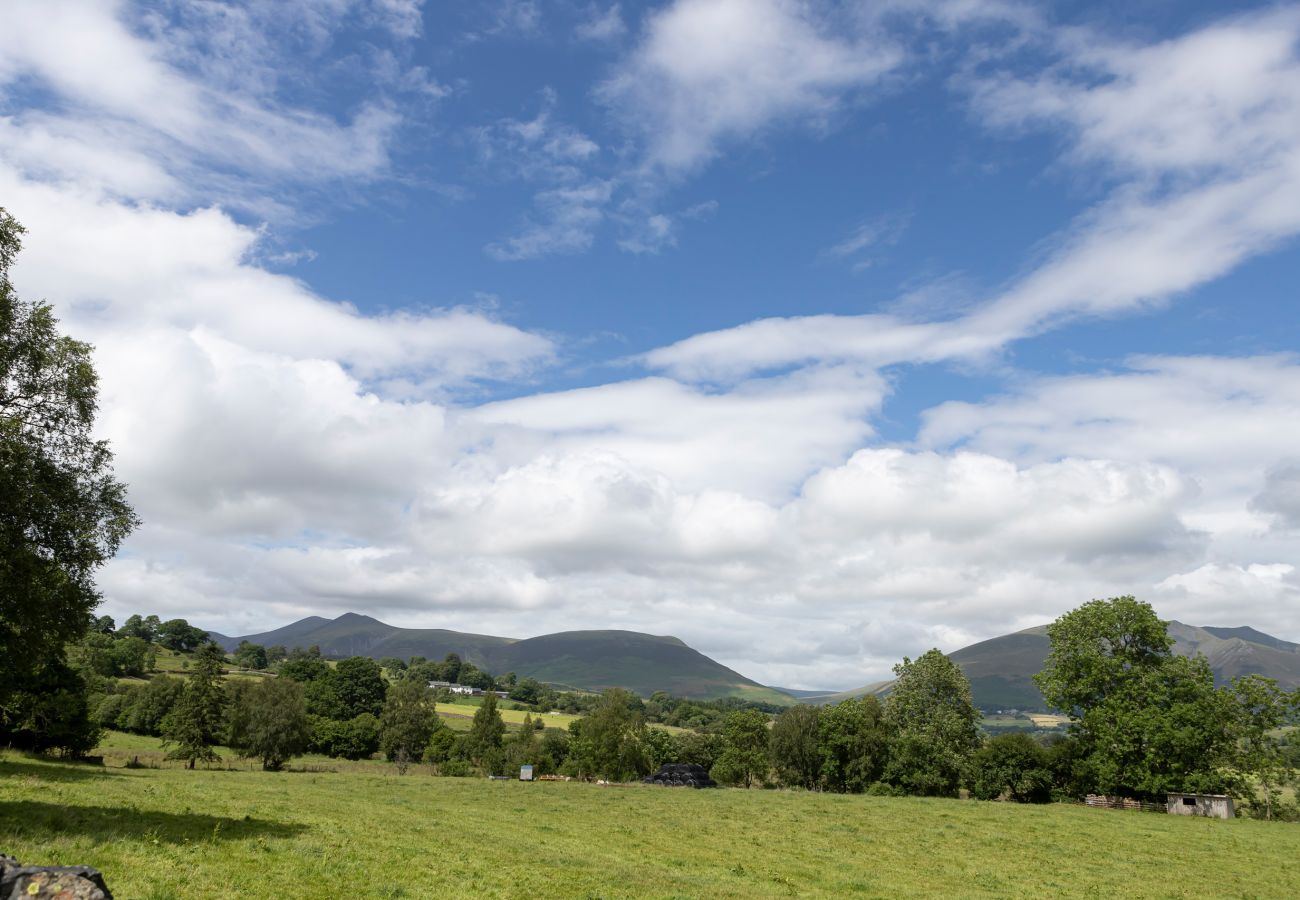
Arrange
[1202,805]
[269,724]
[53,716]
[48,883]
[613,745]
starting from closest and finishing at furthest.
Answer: [48,883], [53,716], [1202,805], [269,724], [613,745]

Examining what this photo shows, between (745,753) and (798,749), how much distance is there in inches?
484

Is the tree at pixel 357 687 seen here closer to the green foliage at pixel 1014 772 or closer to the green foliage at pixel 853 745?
the green foliage at pixel 853 745

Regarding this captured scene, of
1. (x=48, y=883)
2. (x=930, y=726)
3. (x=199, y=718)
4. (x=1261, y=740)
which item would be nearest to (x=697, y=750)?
(x=930, y=726)

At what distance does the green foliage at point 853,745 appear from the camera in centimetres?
8369

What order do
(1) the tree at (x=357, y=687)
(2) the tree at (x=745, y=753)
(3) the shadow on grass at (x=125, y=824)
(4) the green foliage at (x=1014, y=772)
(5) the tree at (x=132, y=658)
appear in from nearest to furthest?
(3) the shadow on grass at (x=125, y=824), (4) the green foliage at (x=1014, y=772), (2) the tree at (x=745, y=753), (1) the tree at (x=357, y=687), (5) the tree at (x=132, y=658)

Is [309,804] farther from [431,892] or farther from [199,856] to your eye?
→ [431,892]

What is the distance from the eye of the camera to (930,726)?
265ft

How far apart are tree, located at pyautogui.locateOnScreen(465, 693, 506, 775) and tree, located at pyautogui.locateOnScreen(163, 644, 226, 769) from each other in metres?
32.9

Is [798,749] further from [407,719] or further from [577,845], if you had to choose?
[577,845]

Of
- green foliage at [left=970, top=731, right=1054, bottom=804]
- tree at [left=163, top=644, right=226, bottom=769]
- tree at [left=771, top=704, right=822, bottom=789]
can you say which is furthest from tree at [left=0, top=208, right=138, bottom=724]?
tree at [left=771, top=704, right=822, bottom=789]

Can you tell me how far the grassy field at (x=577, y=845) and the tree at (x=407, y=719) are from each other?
4068 cm

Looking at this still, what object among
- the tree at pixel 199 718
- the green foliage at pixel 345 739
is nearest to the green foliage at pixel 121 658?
the green foliage at pixel 345 739

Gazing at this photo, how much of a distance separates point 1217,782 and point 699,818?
4913 centimetres

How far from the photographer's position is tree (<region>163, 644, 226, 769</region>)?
79.8m
